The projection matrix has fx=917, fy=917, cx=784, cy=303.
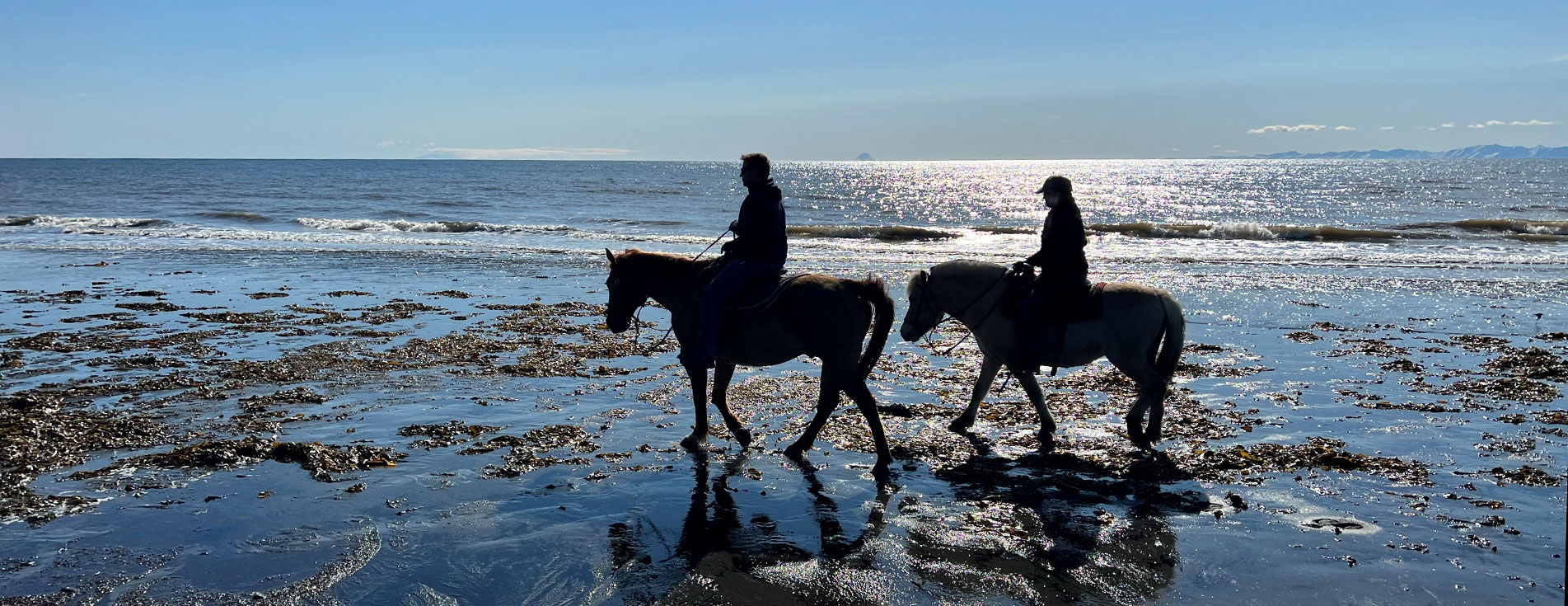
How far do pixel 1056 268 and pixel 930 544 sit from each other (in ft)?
10.9

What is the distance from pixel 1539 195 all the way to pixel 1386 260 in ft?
222

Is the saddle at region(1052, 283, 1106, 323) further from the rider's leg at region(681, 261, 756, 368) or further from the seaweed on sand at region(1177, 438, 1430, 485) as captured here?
the rider's leg at region(681, 261, 756, 368)

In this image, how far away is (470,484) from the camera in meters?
7.12

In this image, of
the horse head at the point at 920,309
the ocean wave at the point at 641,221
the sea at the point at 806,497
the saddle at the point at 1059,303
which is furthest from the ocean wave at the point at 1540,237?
the ocean wave at the point at 641,221

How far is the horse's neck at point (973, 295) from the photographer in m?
8.73

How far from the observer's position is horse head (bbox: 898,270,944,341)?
899 centimetres

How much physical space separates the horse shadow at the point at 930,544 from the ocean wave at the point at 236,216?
44734 millimetres

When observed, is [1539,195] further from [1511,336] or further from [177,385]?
[177,385]

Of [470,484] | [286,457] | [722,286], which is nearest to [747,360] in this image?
[722,286]

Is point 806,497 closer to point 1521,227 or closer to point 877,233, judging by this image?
point 877,233

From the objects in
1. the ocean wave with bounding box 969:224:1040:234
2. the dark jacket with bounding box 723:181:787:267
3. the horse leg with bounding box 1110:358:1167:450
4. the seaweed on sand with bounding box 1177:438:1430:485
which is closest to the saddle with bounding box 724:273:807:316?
the dark jacket with bounding box 723:181:787:267

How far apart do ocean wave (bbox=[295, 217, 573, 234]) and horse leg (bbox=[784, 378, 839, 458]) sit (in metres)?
33.3

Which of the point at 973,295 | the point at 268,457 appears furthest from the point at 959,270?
the point at 268,457

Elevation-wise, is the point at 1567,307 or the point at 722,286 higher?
the point at 722,286
